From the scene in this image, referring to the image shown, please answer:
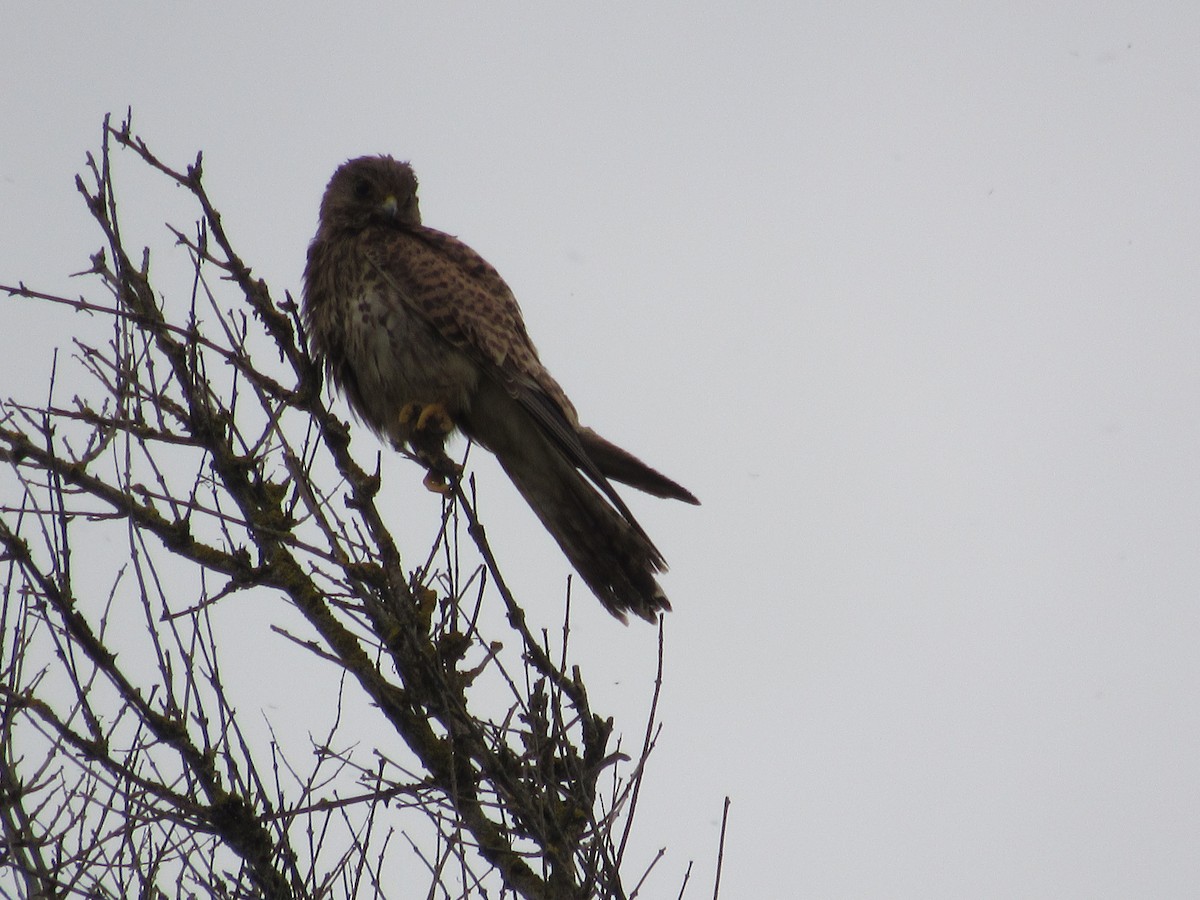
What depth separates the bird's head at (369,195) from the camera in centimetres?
477

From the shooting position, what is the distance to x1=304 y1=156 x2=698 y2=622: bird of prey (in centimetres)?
412

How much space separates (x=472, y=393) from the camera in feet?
14.2

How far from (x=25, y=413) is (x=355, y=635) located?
949 mm

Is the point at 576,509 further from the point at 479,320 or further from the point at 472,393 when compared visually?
the point at 479,320

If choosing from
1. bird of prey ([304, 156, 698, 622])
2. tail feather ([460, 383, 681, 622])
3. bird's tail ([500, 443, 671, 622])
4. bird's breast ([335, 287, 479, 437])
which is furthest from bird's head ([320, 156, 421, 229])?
bird's tail ([500, 443, 671, 622])

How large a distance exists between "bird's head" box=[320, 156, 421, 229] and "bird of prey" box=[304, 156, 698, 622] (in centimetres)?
30

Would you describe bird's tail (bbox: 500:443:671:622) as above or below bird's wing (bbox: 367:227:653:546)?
below

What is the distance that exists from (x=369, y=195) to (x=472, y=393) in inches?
41.1

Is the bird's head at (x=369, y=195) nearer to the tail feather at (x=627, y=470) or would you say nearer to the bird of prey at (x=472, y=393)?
the bird of prey at (x=472, y=393)

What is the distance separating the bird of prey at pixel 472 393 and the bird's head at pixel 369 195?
0.30 m

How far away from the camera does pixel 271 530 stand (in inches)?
113

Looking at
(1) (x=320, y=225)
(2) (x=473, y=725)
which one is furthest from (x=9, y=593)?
(1) (x=320, y=225)

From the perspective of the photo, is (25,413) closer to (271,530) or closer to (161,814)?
(271,530)

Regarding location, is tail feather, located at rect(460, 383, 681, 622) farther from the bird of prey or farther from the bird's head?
the bird's head
